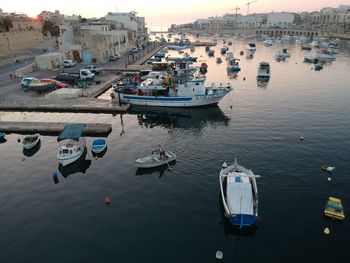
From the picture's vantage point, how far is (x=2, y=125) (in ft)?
166

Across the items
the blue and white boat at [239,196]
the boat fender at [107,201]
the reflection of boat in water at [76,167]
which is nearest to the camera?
the blue and white boat at [239,196]

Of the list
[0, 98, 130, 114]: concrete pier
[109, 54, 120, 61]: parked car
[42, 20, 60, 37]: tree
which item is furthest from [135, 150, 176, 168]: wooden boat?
[42, 20, 60, 37]: tree

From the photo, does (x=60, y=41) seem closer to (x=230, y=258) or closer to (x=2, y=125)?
(x=2, y=125)

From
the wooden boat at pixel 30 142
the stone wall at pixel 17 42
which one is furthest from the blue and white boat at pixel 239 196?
the stone wall at pixel 17 42

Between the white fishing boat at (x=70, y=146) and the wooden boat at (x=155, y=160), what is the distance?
9.07 meters

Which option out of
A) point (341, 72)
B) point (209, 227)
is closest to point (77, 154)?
point (209, 227)

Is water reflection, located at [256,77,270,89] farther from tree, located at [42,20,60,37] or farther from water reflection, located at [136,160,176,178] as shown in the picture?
tree, located at [42,20,60,37]

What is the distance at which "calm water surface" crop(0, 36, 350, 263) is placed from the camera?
2511 centimetres

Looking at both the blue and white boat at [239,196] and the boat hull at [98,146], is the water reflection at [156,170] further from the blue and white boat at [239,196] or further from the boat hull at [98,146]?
the blue and white boat at [239,196]

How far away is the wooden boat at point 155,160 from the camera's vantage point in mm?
37625

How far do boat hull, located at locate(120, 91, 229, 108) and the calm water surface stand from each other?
6.03 metres


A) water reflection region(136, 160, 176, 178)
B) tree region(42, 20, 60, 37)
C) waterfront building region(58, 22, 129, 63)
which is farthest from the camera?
tree region(42, 20, 60, 37)

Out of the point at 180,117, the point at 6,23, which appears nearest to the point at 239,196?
the point at 180,117

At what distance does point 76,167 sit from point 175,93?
105ft
